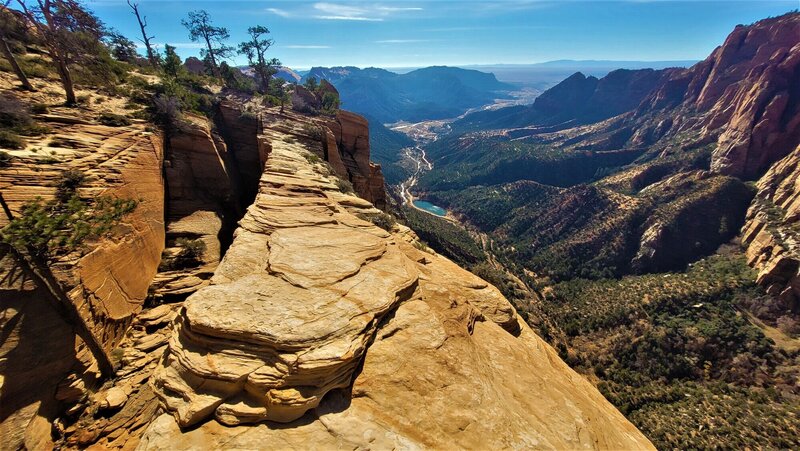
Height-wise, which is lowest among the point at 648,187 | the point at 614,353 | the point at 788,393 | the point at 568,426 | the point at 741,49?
the point at 614,353

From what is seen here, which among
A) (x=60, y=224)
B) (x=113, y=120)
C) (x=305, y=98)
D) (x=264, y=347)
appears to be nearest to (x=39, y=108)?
(x=113, y=120)

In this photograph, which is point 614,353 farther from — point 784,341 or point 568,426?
point 568,426

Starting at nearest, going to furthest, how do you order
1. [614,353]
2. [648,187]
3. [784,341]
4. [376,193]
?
1. [376,193]
2. [784,341]
3. [614,353]
4. [648,187]

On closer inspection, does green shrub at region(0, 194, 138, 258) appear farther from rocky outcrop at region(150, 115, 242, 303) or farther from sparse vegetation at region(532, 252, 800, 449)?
sparse vegetation at region(532, 252, 800, 449)

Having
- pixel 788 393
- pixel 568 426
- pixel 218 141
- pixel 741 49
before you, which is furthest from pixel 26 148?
pixel 741 49

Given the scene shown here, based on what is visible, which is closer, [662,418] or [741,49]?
[662,418]

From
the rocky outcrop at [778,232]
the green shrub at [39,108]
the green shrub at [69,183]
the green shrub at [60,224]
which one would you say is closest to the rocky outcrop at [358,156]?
the green shrub at [39,108]

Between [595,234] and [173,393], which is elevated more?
[173,393]

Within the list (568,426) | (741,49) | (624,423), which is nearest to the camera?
(568,426)
